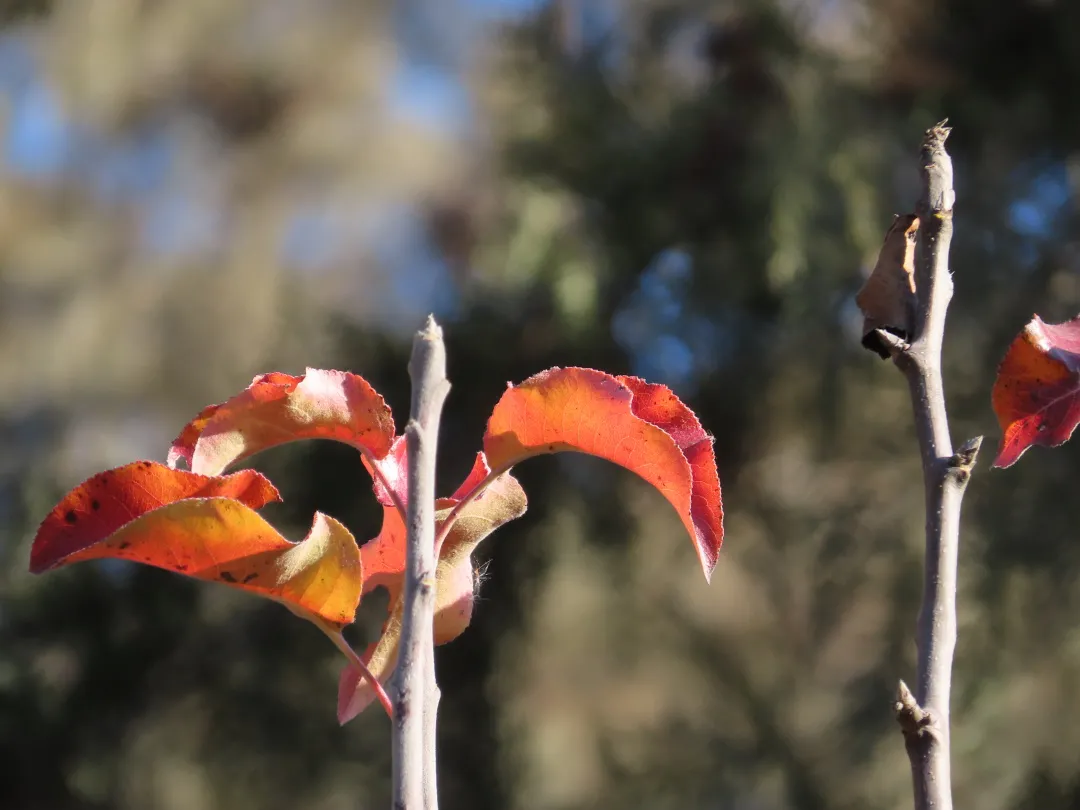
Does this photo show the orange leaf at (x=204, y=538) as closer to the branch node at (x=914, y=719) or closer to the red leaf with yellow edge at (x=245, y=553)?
the red leaf with yellow edge at (x=245, y=553)

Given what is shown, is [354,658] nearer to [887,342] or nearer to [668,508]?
[887,342]

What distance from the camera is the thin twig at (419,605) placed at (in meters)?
0.21

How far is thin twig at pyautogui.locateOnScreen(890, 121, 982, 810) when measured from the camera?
25cm

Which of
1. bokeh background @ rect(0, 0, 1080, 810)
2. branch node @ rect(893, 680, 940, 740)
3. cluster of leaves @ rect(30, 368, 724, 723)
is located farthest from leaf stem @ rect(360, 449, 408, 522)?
bokeh background @ rect(0, 0, 1080, 810)

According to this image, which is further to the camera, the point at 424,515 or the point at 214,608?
the point at 214,608

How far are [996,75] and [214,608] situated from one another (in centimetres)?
154

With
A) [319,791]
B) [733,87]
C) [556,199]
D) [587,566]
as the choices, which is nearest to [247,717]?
[319,791]

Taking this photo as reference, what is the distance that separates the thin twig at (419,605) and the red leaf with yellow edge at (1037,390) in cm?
17

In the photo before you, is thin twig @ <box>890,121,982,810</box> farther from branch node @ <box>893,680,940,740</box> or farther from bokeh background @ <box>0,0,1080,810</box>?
bokeh background @ <box>0,0,1080,810</box>

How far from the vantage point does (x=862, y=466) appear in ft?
5.27

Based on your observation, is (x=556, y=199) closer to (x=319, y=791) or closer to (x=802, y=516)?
(x=802, y=516)

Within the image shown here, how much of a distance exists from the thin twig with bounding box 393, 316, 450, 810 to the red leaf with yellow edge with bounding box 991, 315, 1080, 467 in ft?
0.56

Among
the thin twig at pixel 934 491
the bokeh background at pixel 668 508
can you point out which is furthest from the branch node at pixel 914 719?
the bokeh background at pixel 668 508

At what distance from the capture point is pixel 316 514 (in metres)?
0.29
